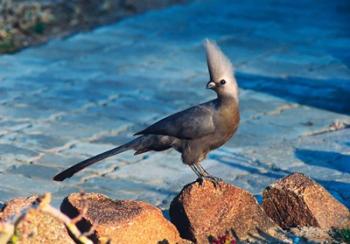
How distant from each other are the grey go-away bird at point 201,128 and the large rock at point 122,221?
0.55 meters

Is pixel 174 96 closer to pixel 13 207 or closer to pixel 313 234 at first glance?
pixel 313 234

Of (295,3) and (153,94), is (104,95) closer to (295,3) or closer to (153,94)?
(153,94)

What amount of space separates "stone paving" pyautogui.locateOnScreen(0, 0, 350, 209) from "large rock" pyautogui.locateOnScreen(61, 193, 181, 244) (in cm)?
137

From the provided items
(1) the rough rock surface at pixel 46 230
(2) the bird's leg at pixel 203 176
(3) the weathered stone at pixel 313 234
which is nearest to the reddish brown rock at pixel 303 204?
(3) the weathered stone at pixel 313 234

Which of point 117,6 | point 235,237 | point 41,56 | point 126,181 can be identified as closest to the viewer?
point 235,237

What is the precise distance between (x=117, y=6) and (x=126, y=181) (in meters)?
6.56

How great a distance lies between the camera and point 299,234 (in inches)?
240

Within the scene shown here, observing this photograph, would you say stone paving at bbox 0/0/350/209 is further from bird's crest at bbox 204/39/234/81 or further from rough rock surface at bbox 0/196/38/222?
rough rock surface at bbox 0/196/38/222

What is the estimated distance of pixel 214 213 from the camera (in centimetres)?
599

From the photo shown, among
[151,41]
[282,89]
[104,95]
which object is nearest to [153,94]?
[104,95]

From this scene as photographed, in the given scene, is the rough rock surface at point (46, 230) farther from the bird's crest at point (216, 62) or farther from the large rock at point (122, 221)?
the bird's crest at point (216, 62)

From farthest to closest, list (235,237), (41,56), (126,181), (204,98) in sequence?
(41,56)
(204,98)
(126,181)
(235,237)

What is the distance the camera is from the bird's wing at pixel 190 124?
20.9 feet

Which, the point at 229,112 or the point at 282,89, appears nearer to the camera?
the point at 229,112
